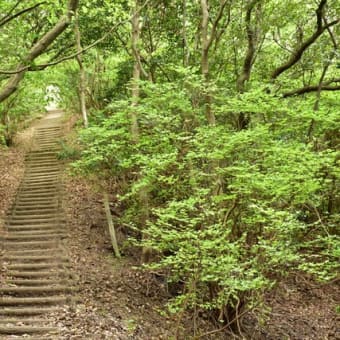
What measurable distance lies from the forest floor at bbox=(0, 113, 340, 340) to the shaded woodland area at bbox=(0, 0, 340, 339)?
0.35 metres

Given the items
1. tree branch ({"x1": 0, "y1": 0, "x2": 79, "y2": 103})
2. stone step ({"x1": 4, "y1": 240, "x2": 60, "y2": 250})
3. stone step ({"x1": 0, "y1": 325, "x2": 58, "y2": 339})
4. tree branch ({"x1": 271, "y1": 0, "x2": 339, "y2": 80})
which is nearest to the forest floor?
stone step ({"x1": 0, "y1": 325, "x2": 58, "y2": 339})

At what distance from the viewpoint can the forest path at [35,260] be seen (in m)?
6.64

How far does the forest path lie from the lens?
6641mm

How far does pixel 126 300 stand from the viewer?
787 centimetres

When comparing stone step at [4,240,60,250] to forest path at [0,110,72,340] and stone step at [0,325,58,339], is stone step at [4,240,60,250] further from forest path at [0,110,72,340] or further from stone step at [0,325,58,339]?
stone step at [0,325,58,339]

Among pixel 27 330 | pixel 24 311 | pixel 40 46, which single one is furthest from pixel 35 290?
pixel 40 46

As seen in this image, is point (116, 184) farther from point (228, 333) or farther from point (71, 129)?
Result: point (71, 129)

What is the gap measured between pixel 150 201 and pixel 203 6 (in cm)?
481

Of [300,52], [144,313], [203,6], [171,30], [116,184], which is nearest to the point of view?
[144,313]

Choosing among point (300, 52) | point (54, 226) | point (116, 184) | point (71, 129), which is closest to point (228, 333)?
point (116, 184)

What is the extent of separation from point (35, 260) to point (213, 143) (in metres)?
5.30

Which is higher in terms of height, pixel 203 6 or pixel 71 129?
pixel 203 6

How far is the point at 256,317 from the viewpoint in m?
8.59

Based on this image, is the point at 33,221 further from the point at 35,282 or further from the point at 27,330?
the point at 27,330
